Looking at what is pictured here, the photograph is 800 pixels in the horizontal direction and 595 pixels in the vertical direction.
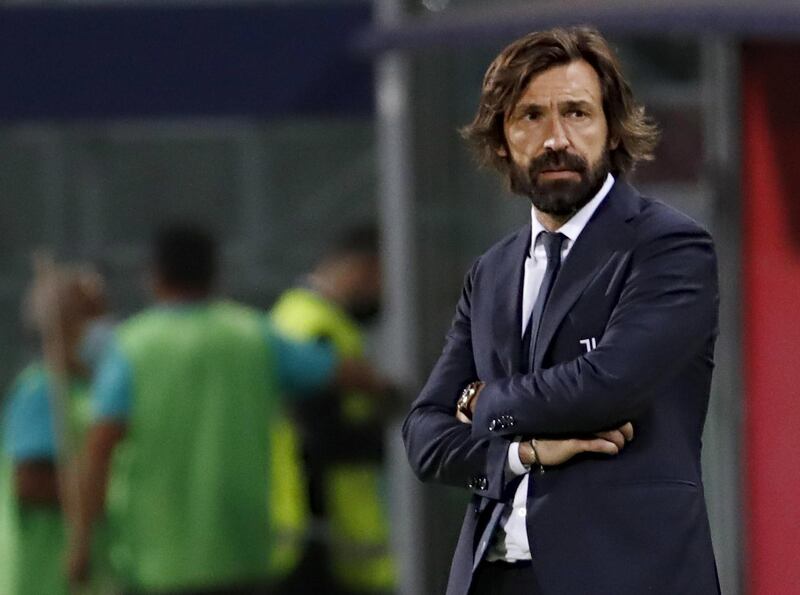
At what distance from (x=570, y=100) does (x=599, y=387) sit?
0.42 m

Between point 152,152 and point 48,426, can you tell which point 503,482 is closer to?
point 48,426

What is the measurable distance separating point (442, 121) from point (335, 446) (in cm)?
113

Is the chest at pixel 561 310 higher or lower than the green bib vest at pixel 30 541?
higher

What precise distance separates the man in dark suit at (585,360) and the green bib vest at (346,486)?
4318 mm

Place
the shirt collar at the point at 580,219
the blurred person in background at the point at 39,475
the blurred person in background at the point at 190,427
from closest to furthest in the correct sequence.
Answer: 1. the shirt collar at the point at 580,219
2. the blurred person in background at the point at 190,427
3. the blurred person in background at the point at 39,475

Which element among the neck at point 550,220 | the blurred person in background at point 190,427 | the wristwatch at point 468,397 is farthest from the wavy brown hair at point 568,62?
the blurred person in background at point 190,427

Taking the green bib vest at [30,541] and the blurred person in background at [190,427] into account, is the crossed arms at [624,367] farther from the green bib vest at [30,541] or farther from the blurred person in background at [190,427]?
the green bib vest at [30,541]

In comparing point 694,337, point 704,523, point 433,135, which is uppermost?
point 433,135

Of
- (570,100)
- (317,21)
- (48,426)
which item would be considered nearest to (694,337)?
(570,100)

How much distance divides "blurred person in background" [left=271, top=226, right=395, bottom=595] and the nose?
4.47 meters

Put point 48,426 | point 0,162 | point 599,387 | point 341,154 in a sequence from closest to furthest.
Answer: point 599,387
point 48,426
point 341,154
point 0,162

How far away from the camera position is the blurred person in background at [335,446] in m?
8.16

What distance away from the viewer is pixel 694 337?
3.61 m

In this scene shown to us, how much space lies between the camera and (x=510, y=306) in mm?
3682
